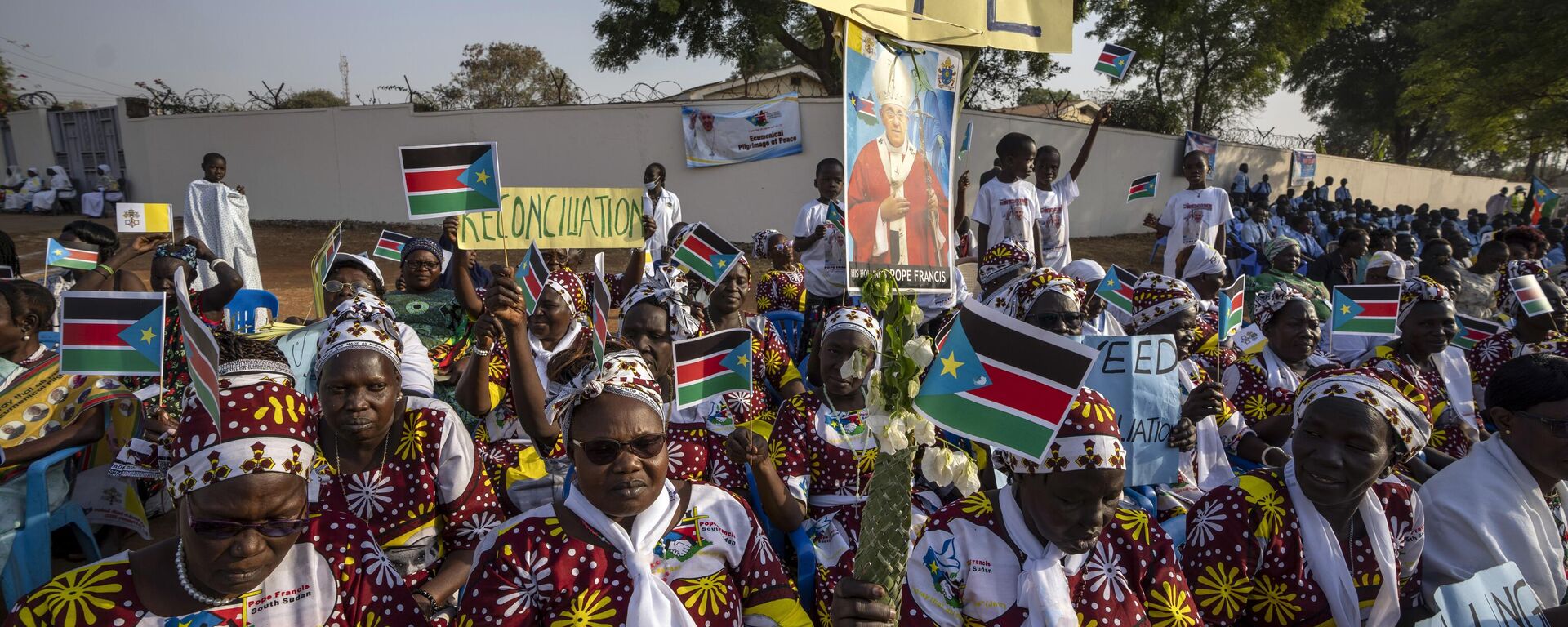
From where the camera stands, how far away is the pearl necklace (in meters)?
2.03

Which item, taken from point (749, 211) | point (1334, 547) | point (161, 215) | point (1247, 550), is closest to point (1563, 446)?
point (1334, 547)

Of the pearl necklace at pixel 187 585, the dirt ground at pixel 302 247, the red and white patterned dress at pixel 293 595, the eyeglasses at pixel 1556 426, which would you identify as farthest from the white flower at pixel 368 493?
the dirt ground at pixel 302 247

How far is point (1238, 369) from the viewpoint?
441 centimetres

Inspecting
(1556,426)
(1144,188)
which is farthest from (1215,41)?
(1556,426)

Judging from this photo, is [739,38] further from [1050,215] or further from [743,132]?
[1050,215]

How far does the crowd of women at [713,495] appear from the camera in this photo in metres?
2.10

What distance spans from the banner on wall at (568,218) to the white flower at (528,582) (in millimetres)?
2706

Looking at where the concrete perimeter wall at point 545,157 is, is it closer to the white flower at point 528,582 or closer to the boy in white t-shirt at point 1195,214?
the boy in white t-shirt at point 1195,214

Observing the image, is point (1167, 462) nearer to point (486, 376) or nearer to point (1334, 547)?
point (1334, 547)

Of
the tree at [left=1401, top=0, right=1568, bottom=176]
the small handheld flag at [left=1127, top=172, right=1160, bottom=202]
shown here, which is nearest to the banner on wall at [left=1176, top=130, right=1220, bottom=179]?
the tree at [left=1401, top=0, right=1568, bottom=176]

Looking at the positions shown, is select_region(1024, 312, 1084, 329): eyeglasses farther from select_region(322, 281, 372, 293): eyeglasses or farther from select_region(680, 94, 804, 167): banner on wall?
select_region(680, 94, 804, 167): banner on wall

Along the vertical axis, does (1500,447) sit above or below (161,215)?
below

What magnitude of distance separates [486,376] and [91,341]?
1.55m

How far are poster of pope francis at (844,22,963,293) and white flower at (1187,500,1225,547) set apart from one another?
107 centimetres
